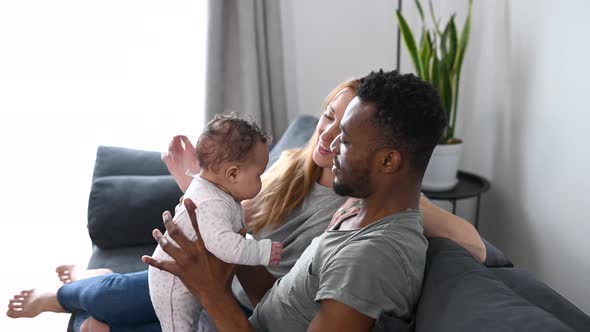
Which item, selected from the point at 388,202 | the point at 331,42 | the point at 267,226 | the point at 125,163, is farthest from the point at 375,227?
the point at 331,42

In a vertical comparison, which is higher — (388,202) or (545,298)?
(388,202)

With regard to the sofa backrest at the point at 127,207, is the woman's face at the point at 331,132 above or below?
above

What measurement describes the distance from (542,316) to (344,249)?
13.9 inches

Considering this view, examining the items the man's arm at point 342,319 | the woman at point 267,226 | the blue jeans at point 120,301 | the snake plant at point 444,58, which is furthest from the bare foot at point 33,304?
the snake plant at point 444,58

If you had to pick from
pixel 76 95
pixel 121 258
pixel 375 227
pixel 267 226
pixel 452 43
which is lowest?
pixel 121 258

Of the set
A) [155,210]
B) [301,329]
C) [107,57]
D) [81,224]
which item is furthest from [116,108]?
[301,329]

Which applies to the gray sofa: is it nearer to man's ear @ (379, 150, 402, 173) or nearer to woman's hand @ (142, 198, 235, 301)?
man's ear @ (379, 150, 402, 173)

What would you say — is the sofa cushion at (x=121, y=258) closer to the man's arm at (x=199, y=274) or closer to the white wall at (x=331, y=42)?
the man's arm at (x=199, y=274)

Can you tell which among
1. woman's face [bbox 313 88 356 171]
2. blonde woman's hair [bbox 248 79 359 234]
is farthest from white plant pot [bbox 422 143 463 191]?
woman's face [bbox 313 88 356 171]

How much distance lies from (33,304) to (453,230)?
1356 mm

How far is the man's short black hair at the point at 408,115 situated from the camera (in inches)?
39.4

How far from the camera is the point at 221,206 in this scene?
1.29 m

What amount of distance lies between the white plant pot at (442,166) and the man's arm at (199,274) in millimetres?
1430

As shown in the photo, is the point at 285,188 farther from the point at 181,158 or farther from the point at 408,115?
the point at 408,115
